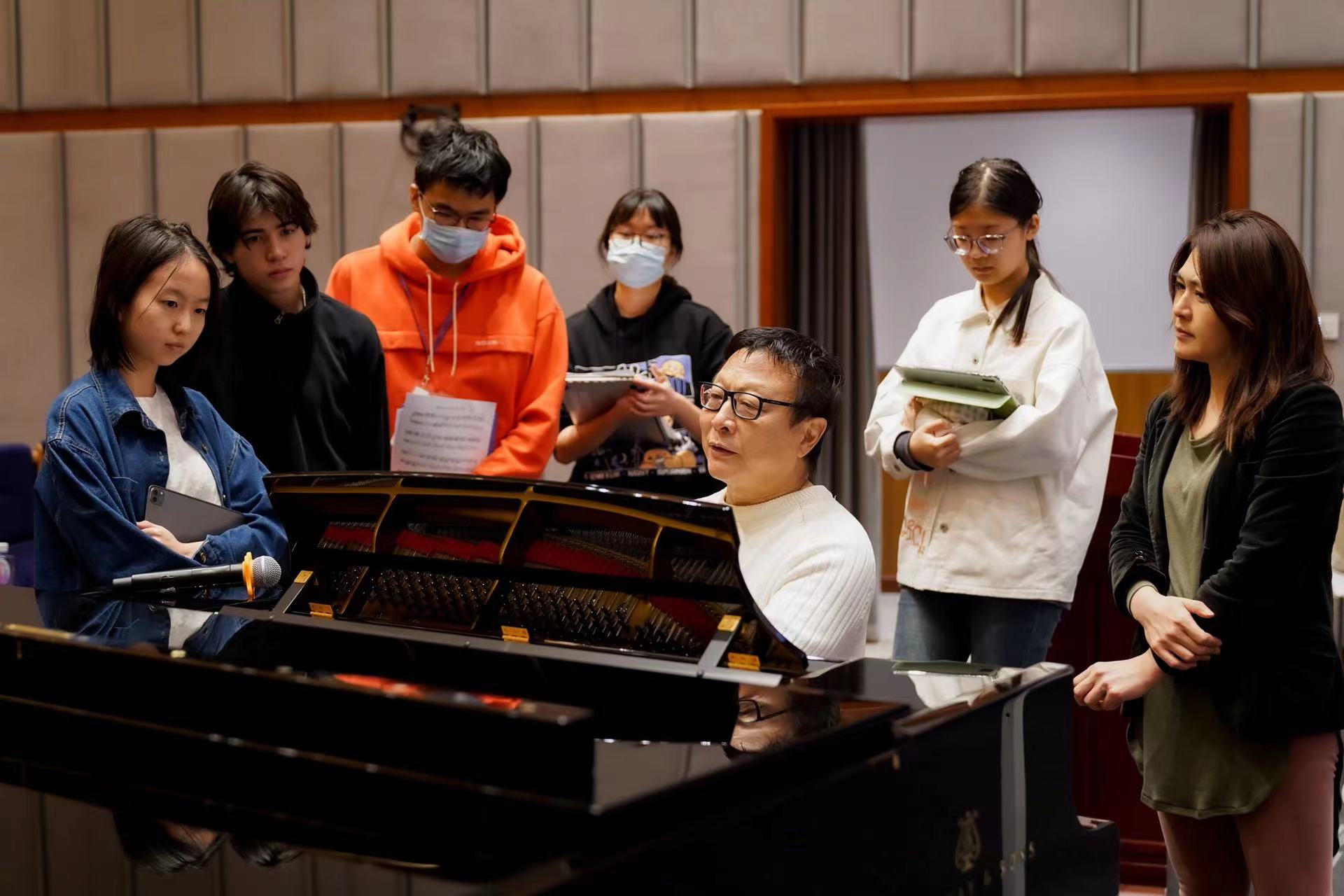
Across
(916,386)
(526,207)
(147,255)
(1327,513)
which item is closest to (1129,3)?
(526,207)

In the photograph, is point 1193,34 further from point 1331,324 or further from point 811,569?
point 811,569

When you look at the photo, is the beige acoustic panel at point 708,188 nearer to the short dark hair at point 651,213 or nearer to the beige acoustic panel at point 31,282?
the short dark hair at point 651,213

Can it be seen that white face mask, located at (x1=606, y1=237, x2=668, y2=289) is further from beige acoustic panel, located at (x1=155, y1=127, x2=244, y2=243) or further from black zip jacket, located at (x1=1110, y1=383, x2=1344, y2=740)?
beige acoustic panel, located at (x1=155, y1=127, x2=244, y2=243)

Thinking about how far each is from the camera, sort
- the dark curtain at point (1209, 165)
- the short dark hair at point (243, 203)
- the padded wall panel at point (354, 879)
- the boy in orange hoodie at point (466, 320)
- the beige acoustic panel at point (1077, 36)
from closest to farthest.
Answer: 1. the padded wall panel at point (354, 879)
2. the short dark hair at point (243, 203)
3. the boy in orange hoodie at point (466, 320)
4. the beige acoustic panel at point (1077, 36)
5. the dark curtain at point (1209, 165)

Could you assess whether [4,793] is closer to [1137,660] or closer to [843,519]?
[843,519]

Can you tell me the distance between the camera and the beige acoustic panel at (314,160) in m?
5.28

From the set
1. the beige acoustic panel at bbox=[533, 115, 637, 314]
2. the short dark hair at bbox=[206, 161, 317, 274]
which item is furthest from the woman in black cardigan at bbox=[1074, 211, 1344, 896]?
the beige acoustic panel at bbox=[533, 115, 637, 314]

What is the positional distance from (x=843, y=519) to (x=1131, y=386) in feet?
17.9

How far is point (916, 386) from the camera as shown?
2.71 m

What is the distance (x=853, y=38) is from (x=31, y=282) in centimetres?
353

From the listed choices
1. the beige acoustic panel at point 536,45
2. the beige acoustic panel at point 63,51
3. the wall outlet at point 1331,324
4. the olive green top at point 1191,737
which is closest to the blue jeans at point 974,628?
the olive green top at point 1191,737

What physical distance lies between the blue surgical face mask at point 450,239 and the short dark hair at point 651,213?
598 mm

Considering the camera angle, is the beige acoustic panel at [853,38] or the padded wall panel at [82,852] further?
the beige acoustic panel at [853,38]

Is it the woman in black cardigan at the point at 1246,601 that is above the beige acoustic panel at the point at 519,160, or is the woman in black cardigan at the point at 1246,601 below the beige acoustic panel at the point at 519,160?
below
